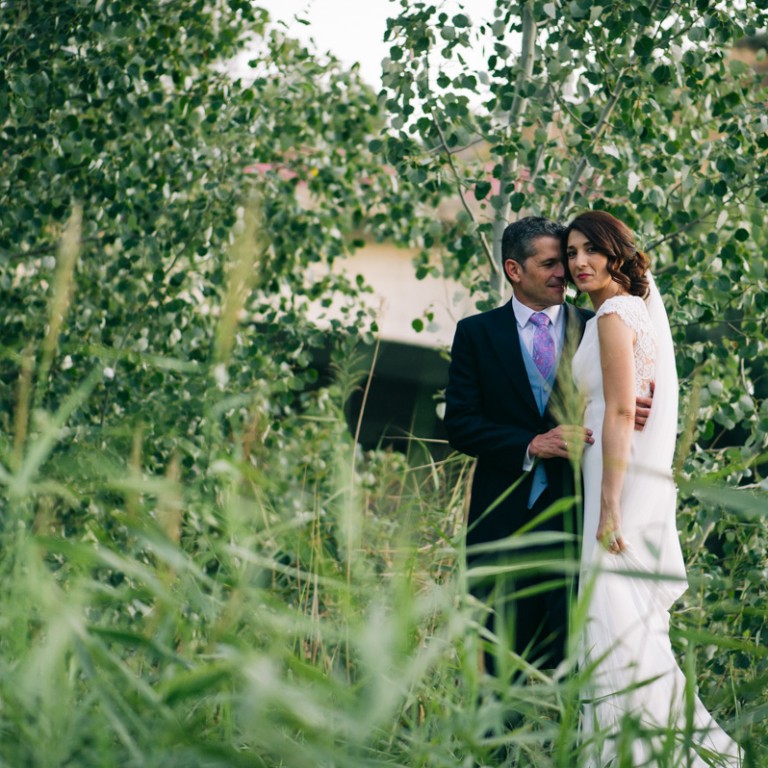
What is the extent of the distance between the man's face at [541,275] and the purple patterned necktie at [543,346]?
0.13ft

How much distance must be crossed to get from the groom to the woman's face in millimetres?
135

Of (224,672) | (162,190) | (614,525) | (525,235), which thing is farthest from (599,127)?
(224,672)

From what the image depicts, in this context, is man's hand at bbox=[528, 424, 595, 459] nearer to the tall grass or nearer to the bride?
the bride

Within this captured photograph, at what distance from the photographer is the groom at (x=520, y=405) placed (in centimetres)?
290

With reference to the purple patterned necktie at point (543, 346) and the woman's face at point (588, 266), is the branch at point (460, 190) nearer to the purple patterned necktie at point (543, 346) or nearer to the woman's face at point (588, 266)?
the purple patterned necktie at point (543, 346)

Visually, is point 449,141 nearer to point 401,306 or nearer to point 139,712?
point 139,712

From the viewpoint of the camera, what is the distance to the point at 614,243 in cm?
280

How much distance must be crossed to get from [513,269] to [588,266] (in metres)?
0.29

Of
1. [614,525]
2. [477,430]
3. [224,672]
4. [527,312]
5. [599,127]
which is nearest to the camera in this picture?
[224,672]

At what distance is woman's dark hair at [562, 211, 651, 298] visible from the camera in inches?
110

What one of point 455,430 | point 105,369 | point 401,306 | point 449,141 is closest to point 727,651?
point 455,430

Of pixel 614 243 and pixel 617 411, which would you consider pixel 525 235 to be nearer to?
pixel 614 243

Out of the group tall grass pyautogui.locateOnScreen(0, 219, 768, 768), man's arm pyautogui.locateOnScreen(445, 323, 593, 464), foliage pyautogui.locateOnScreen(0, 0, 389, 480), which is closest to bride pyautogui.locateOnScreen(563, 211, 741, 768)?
man's arm pyautogui.locateOnScreen(445, 323, 593, 464)

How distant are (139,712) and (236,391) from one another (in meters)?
2.97
